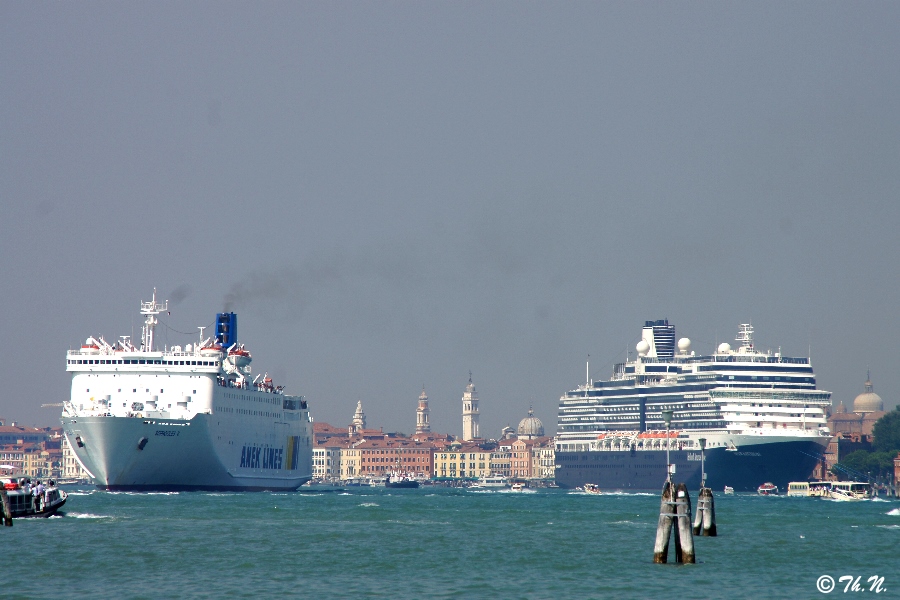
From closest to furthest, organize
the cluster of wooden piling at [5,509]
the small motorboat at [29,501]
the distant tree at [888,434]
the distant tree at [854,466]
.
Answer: the cluster of wooden piling at [5,509] < the small motorboat at [29,501] < the distant tree at [854,466] < the distant tree at [888,434]

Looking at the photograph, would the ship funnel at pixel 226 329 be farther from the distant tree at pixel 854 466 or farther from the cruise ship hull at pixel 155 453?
the distant tree at pixel 854 466

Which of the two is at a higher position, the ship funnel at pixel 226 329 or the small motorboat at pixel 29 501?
the ship funnel at pixel 226 329

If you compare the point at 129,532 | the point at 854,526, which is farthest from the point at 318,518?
the point at 854,526

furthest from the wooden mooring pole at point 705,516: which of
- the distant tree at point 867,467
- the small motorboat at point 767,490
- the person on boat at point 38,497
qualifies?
the distant tree at point 867,467

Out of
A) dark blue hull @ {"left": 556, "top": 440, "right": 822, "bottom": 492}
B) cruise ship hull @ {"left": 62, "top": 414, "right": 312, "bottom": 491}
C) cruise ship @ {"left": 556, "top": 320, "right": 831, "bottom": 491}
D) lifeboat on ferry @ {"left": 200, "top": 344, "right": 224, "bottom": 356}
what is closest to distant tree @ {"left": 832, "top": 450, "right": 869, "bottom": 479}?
cruise ship @ {"left": 556, "top": 320, "right": 831, "bottom": 491}

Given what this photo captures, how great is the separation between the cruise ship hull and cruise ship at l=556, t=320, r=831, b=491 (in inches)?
2128

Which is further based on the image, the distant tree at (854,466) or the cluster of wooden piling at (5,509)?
the distant tree at (854,466)

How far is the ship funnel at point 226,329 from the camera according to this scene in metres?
A: 104

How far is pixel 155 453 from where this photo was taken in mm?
87812

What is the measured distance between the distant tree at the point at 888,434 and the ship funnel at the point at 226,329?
87788mm

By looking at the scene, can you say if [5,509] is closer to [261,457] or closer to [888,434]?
[261,457]

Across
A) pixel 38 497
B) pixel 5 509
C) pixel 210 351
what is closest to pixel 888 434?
pixel 210 351

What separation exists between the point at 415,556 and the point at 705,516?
12.4 m

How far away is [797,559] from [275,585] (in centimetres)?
1741
